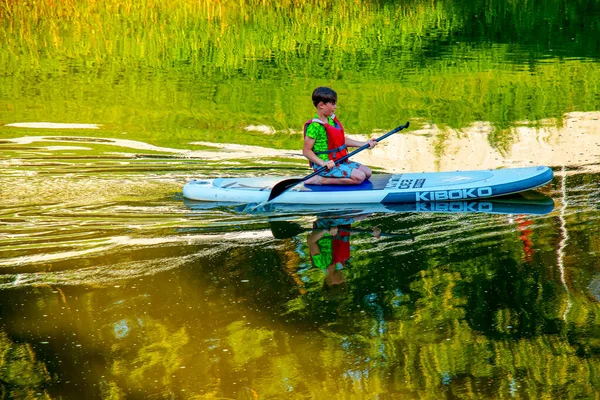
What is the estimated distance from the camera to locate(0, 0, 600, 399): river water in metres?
5.23

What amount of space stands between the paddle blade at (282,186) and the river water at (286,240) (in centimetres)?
23

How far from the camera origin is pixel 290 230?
8.12 meters

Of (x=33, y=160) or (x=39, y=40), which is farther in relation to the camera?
(x=39, y=40)

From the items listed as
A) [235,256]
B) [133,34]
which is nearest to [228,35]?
[133,34]

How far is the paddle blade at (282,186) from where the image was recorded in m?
8.76

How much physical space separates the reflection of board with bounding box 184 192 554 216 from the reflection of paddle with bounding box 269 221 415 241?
0.32 m

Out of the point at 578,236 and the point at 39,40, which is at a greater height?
the point at 39,40

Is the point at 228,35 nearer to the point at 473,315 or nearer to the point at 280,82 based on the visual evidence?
the point at 280,82

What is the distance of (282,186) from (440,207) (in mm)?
1490

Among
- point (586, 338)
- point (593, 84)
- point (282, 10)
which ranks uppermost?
point (282, 10)

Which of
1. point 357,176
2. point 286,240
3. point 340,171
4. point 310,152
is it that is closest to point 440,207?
point 357,176

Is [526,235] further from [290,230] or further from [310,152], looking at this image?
[310,152]

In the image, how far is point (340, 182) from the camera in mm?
8906

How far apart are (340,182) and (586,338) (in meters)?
3.83
